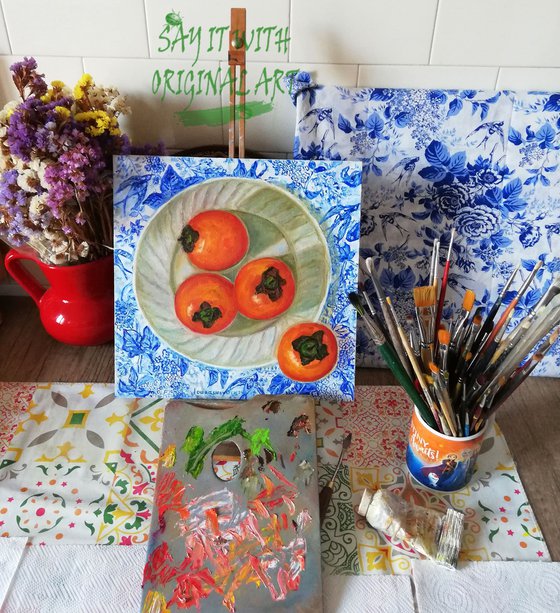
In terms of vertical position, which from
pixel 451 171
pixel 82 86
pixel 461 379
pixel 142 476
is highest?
pixel 82 86

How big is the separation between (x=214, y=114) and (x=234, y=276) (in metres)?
0.25

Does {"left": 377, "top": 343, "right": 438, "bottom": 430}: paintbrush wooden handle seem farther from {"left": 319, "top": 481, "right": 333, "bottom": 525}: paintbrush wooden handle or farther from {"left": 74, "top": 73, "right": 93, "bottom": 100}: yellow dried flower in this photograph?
{"left": 74, "top": 73, "right": 93, "bottom": 100}: yellow dried flower

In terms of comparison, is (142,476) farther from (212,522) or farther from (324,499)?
(324,499)

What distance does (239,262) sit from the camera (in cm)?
79

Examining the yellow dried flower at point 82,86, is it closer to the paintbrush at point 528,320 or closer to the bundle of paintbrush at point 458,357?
the bundle of paintbrush at point 458,357

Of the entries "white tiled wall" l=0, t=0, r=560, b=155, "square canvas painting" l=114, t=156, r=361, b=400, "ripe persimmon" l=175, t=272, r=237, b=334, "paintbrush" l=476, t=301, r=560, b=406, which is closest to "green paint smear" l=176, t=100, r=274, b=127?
"white tiled wall" l=0, t=0, r=560, b=155

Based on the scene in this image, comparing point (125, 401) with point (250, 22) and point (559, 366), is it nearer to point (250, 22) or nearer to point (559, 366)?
point (250, 22)

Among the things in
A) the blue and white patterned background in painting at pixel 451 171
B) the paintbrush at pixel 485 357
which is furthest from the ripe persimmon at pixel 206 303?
the paintbrush at pixel 485 357

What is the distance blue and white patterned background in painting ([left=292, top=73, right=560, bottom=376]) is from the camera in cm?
81

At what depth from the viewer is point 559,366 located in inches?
35.7

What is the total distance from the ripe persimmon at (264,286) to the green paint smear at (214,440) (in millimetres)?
152

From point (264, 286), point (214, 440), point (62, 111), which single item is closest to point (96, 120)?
point (62, 111)

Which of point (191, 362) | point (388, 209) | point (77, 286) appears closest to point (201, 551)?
point (191, 362)

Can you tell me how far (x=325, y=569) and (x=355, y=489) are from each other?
4.3 inches
